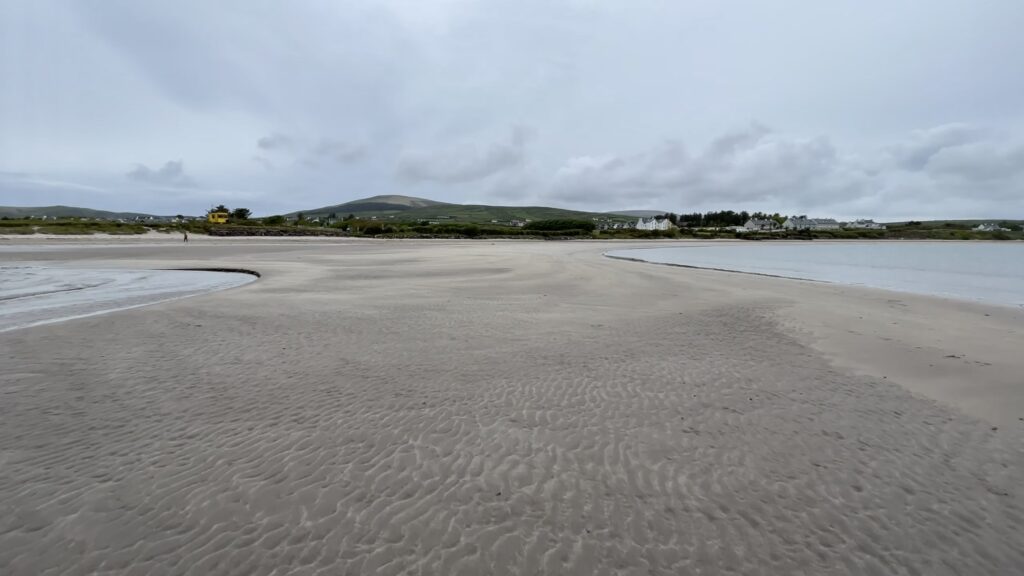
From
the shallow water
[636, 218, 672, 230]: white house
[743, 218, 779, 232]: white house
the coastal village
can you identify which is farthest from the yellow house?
[743, 218, 779, 232]: white house

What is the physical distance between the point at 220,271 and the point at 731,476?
89.1 ft

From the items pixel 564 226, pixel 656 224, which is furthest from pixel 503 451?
pixel 656 224

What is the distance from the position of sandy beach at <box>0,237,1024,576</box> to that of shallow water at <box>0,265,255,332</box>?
2300 millimetres

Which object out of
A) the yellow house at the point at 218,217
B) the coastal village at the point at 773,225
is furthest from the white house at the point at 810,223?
the yellow house at the point at 218,217

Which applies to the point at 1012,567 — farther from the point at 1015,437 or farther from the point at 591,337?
the point at 591,337

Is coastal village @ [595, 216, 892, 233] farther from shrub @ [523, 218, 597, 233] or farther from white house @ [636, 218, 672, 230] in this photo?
shrub @ [523, 218, 597, 233]

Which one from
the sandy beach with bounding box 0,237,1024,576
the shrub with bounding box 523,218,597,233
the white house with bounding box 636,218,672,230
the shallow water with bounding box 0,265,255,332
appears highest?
the white house with bounding box 636,218,672,230

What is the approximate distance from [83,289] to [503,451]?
18991 mm

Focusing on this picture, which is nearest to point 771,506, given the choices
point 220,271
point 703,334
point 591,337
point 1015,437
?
point 1015,437

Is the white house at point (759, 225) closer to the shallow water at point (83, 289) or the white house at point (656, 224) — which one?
the white house at point (656, 224)

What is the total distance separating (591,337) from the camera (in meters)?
9.72

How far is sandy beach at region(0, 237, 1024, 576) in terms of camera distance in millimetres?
3285

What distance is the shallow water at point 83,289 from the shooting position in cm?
1140

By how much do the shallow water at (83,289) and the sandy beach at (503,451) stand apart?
2.30 metres
